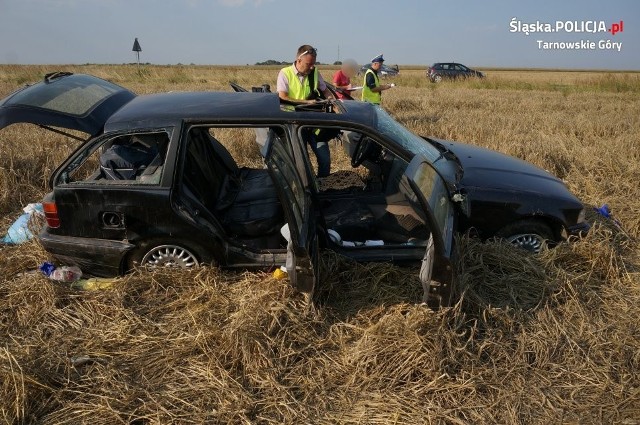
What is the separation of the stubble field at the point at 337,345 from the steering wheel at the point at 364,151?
3.53ft

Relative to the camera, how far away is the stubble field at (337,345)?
96.7 inches

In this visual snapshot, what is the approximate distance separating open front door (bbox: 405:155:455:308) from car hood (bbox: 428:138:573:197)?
85 centimetres

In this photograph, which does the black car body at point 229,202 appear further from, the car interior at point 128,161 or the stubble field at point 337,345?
the stubble field at point 337,345

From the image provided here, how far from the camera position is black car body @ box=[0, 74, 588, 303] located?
3166 millimetres

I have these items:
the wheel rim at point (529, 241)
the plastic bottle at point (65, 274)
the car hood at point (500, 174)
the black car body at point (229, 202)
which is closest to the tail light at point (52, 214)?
the black car body at point (229, 202)

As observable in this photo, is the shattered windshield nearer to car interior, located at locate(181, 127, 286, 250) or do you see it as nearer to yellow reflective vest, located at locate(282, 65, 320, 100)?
car interior, located at locate(181, 127, 286, 250)

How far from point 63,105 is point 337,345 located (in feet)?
8.61

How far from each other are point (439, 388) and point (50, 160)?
6.01m

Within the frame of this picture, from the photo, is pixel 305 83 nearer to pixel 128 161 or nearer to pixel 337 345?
pixel 128 161

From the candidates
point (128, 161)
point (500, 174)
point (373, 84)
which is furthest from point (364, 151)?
point (373, 84)

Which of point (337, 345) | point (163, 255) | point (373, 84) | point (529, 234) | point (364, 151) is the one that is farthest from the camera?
point (373, 84)

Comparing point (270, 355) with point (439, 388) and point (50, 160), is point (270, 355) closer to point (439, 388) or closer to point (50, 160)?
point (439, 388)

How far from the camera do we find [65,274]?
3486 millimetres

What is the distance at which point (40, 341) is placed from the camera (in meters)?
2.91
